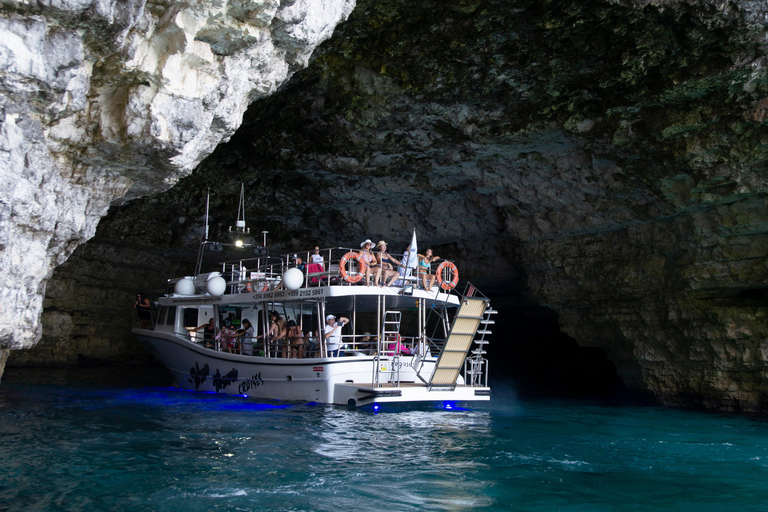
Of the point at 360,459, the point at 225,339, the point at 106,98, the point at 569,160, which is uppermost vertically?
the point at 569,160

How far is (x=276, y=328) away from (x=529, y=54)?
754cm

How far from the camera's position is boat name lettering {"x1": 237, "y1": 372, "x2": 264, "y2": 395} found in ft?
43.3

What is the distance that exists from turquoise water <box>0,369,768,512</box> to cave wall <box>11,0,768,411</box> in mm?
3078

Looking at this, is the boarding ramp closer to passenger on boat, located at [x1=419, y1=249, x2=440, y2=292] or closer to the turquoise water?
the turquoise water

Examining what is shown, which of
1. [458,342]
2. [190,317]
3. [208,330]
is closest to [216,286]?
[208,330]

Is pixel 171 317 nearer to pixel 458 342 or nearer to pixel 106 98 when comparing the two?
pixel 458 342

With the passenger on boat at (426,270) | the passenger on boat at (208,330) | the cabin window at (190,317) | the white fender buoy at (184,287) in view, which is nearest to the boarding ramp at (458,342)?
the passenger on boat at (426,270)

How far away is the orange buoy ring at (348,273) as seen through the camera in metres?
12.2

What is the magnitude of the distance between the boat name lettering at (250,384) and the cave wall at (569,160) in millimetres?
5647

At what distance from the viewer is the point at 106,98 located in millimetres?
7793

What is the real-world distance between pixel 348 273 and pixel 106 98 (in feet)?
19.4

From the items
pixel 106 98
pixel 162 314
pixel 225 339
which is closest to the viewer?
pixel 106 98

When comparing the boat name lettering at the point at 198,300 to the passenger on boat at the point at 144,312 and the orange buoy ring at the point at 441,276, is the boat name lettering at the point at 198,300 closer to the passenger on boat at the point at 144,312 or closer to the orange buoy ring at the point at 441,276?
the passenger on boat at the point at 144,312

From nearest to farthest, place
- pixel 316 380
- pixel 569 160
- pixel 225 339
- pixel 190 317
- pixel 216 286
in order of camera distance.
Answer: pixel 316 380, pixel 569 160, pixel 225 339, pixel 216 286, pixel 190 317
